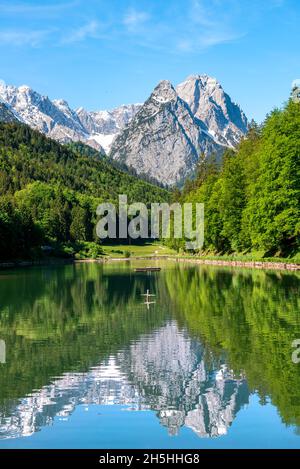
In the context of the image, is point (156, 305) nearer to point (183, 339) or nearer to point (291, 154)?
point (183, 339)

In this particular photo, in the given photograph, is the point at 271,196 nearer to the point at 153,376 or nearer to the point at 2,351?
the point at 2,351

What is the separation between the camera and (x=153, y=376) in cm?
2241

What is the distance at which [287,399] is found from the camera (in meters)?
18.5

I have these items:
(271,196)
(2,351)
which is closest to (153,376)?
(2,351)

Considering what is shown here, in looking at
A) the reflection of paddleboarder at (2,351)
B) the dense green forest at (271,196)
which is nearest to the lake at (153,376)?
the reflection of paddleboarder at (2,351)

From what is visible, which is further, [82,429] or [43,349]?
[43,349]

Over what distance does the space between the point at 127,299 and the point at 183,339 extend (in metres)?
21.3

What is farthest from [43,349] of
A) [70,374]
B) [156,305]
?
[156,305]

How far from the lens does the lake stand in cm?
1616

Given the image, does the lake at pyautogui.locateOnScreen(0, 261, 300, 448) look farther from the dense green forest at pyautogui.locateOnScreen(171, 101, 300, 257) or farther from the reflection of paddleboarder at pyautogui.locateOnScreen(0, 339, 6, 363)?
the dense green forest at pyautogui.locateOnScreen(171, 101, 300, 257)

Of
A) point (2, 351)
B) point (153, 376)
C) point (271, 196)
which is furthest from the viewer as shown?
point (271, 196)

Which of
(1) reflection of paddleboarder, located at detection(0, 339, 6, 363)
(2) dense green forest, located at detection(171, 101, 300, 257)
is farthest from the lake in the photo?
(2) dense green forest, located at detection(171, 101, 300, 257)

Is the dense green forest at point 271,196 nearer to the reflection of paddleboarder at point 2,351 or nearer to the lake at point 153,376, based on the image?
the lake at point 153,376
